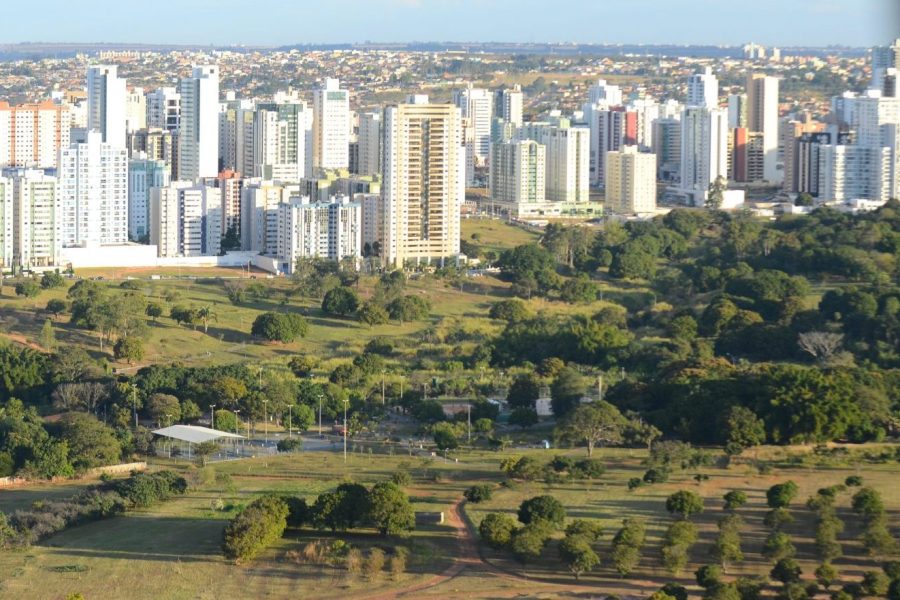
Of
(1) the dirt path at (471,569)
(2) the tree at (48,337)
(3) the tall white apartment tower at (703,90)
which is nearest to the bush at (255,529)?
(1) the dirt path at (471,569)

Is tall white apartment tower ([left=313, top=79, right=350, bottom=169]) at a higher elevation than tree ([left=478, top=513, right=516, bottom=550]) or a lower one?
higher

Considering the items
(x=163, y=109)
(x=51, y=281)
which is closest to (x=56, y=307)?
(x=51, y=281)

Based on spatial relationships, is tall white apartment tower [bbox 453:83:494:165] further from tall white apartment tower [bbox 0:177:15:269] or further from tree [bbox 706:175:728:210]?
tall white apartment tower [bbox 0:177:15:269]

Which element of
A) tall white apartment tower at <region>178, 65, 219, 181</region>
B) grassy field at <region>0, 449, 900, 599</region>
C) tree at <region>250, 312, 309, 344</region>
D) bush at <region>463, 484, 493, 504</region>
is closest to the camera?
grassy field at <region>0, 449, 900, 599</region>

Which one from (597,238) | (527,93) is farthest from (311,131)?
(527,93)

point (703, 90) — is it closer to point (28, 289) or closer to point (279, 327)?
point (28, 289)

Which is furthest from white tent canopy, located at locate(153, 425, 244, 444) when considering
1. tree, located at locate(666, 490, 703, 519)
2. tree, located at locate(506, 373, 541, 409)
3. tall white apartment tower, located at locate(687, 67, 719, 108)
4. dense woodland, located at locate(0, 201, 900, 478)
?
tall white apartment tower, located at locate(687, 67, 719, 108)
